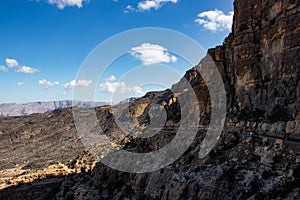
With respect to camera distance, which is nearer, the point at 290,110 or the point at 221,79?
the point at 290,110

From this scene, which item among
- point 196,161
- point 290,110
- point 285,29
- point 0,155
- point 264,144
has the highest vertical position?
point 285,29

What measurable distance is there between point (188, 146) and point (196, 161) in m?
6.73

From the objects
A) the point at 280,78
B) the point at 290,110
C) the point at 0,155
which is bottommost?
the point at 0,155

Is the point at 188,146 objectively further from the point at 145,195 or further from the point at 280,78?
the point at 280,78

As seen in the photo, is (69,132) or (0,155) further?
(69,132)

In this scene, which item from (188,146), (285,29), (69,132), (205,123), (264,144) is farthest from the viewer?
(69,132)

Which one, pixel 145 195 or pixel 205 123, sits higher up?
pixel 205 123

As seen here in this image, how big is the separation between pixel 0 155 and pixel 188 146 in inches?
5990

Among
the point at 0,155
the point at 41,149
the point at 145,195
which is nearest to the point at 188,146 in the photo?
the point at 145,195

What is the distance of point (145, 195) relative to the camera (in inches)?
1781

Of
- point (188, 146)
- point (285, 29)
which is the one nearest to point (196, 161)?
point (188, 146)

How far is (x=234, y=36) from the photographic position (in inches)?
2239

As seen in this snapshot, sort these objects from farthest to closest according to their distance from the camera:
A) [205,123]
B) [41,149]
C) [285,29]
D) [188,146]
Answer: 1. [41,149]
2. [205,123]
3. [188,146]
4. [285,29]

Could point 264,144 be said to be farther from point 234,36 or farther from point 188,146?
point 234,36
